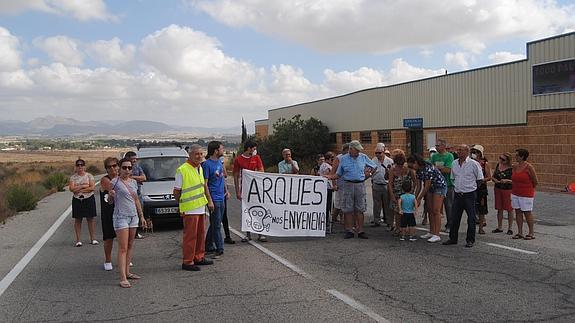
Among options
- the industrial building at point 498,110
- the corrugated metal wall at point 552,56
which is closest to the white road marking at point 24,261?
the industrial building at point 498,110

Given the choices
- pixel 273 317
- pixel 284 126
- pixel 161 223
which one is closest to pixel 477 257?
pixel 273 317

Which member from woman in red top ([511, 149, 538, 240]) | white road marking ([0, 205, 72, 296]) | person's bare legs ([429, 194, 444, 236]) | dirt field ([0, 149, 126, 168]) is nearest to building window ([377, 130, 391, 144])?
white road marking ([0, 205, 72, 296])

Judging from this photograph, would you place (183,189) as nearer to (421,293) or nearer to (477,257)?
(421,293)

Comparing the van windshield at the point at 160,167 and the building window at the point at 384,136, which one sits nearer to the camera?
the van windshield at the point at 160,167

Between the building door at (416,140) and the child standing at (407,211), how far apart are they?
70.2 feet

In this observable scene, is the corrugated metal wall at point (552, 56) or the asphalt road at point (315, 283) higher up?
the corrugated metal wall at point (552, 56)

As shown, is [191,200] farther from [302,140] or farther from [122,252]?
[302,140]

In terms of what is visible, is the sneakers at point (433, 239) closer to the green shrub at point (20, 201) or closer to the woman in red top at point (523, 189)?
the woman in red top at point (523, 189)

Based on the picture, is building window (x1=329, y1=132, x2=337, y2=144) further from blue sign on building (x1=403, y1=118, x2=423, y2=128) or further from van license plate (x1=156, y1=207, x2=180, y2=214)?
van license plate (x1=156, y1=207, x2=180, y2=214)

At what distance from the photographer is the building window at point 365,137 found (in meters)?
38.0

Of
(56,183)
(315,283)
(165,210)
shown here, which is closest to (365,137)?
(56,183)

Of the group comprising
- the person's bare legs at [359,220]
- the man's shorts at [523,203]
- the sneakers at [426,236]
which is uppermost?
the man's shorts at [523,203]

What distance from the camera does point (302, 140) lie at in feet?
144

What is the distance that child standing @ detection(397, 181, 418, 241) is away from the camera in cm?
1090
